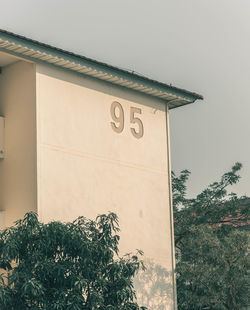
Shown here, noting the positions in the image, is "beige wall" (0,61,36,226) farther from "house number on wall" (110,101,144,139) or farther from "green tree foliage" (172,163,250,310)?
"green tree foliage" (172,163,250,310)

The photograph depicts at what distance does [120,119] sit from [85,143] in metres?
1.88

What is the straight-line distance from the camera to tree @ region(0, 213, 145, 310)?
16172mm

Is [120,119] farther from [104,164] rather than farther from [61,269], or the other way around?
[61,269]

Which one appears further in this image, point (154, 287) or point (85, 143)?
point (154, 287)

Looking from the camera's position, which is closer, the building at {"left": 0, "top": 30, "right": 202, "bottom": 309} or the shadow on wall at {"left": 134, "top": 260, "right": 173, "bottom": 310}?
the building at {"left": 0, "top": 30, "right": 202, "bottom": 309}

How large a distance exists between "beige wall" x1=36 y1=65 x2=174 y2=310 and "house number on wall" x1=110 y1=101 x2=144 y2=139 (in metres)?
0.14

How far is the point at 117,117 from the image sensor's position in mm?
22625

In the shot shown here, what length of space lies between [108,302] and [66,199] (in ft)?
13.1

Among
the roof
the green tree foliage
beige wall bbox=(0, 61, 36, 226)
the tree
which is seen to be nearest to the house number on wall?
the roof

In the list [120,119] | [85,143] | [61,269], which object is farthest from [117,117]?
[61,269]

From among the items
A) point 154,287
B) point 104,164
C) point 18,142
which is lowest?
point 154,287

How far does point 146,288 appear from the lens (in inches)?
880

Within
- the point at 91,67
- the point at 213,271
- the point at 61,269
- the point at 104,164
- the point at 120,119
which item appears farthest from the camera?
the point at 120,119

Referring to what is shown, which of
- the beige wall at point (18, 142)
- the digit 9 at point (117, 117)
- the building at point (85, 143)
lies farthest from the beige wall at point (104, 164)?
the beige wall at point (18, 142)
